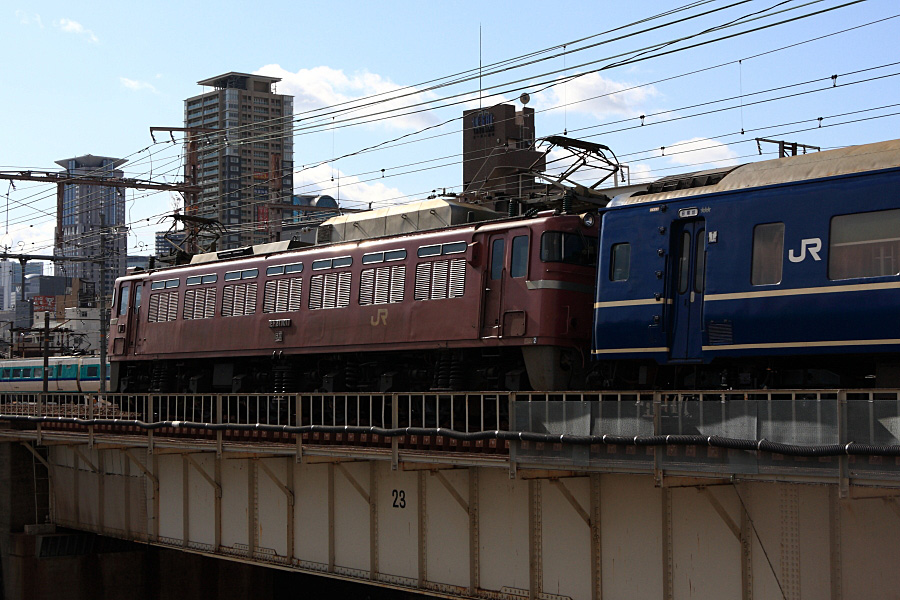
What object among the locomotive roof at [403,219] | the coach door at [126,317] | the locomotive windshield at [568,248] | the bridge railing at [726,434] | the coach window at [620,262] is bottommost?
the bridge railing at [726,434]

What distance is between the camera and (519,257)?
21.3 m

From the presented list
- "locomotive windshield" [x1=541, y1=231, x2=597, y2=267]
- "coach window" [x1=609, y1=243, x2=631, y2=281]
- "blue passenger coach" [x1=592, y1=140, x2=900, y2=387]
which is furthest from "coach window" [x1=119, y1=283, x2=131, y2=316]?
"coach window" [x1=609, y1=243, x2=631, y2=281]

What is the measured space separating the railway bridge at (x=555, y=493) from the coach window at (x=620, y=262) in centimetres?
226

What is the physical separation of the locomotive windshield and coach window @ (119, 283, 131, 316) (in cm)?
1694

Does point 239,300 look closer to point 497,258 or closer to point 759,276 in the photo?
point 497,258

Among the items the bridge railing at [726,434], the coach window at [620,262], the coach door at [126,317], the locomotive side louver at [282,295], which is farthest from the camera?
the coach door at [126,317]

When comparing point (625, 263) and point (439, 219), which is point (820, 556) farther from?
point (439, 219)

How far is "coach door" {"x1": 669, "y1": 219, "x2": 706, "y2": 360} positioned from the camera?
696 inches

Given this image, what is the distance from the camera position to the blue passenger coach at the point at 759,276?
15562 mm

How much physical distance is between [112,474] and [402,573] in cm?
1257

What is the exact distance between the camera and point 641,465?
49.2ft

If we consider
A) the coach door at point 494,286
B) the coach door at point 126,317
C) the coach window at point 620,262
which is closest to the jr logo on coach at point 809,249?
the coach window at point 620,262

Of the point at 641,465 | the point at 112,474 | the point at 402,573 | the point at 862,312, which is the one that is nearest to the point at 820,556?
the point at 641,465

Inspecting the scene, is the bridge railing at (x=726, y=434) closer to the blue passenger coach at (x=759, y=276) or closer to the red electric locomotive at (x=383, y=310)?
the blue passenger coach at (x=759, y=276)
